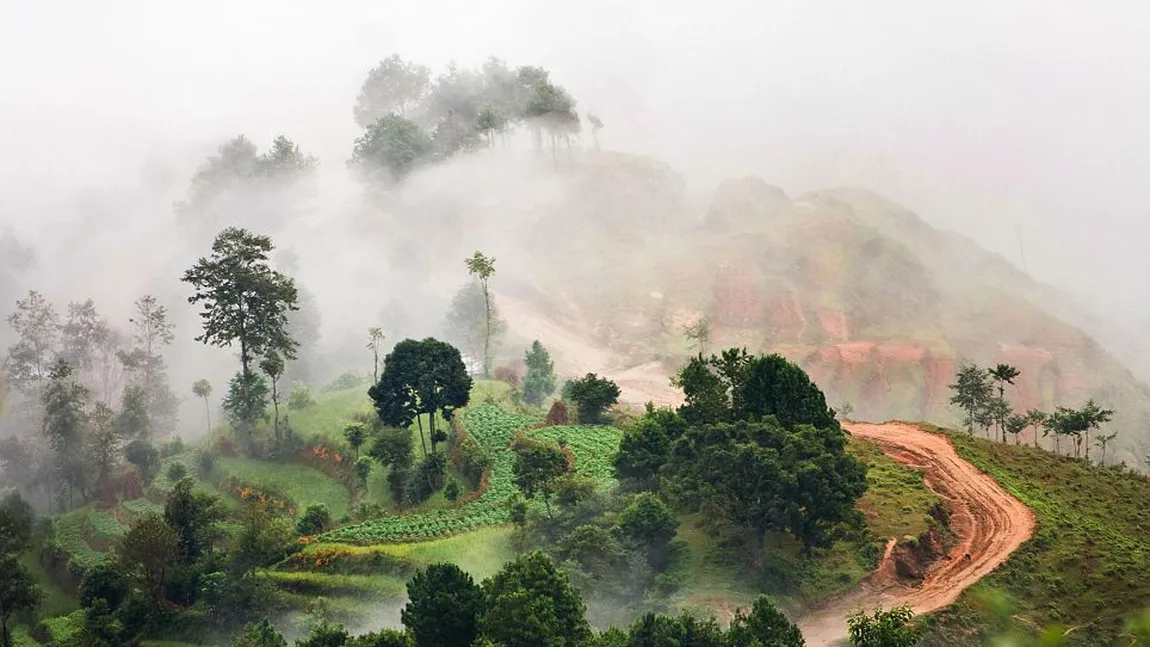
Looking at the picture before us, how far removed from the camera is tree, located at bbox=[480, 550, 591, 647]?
2889 centimetres

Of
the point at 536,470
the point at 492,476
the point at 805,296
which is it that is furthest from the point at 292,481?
the point at 805,296

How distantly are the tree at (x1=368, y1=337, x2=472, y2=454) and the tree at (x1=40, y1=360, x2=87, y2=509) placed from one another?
26245mm

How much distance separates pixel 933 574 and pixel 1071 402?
69.6 metres

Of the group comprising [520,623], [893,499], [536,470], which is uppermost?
[536,470]

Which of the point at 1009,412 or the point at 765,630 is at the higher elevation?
the point at 1009,412

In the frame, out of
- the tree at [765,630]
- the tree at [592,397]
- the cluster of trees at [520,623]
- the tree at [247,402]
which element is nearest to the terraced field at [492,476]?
the tree at [592,397]

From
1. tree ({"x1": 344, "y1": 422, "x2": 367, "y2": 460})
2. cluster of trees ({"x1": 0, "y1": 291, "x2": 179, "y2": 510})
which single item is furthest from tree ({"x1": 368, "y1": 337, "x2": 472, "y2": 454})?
cluster of trees ({"x1": 0, "y1": 291, "x2": 179, "y2": 510})

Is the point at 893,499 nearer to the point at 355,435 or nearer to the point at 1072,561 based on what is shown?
the point at 1072,561

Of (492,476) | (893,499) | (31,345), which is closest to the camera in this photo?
(893,499)

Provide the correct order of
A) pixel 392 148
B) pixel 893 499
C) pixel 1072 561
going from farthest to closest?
pixel 392 148, pixel 893 499, pixel 1072 561

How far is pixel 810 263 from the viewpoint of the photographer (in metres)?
113

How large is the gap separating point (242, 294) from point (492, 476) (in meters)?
22.4

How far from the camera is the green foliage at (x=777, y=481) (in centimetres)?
3584

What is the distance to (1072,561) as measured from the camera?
35562mm
